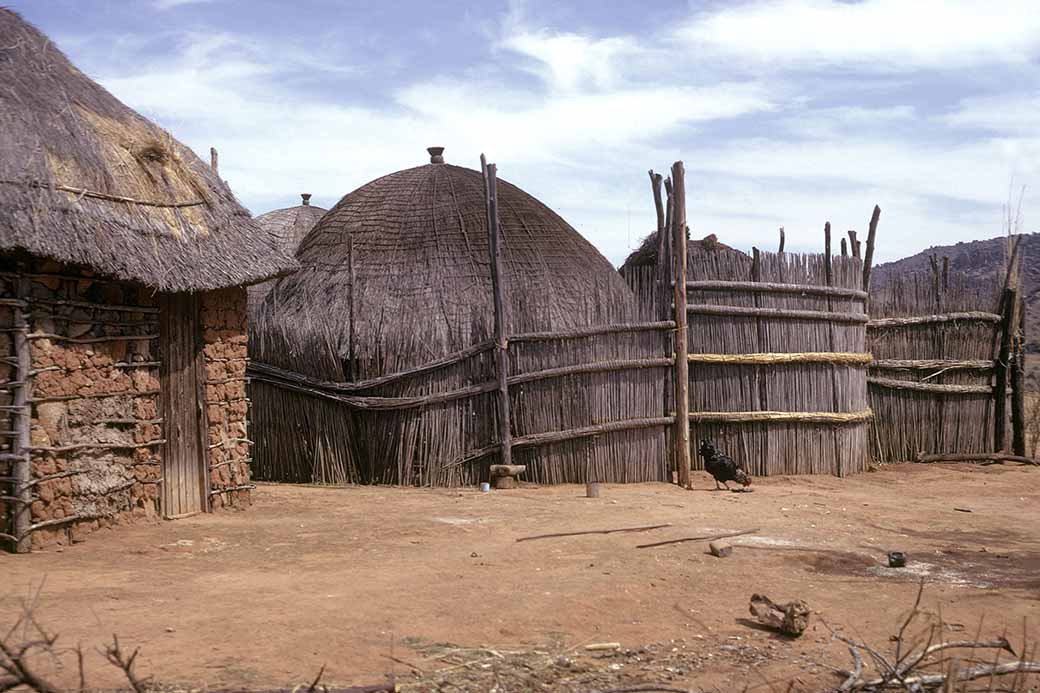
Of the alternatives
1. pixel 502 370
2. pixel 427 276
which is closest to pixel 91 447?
pixel 502 370

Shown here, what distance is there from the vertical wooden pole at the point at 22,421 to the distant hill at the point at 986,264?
33.4 metres

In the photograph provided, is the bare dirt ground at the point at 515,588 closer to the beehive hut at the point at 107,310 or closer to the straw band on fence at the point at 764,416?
the beehive hut at the point at 107,310

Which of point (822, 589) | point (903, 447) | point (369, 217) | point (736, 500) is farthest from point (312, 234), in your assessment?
point (822, 589)

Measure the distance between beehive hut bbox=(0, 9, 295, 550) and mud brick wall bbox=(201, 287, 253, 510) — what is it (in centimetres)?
2

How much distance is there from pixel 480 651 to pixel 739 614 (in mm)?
1672

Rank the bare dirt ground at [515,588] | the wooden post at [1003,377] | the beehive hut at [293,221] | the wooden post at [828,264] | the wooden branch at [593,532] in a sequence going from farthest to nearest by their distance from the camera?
the beehive hut at [293,221] < the wooden post at [1003,377] < the wooden post at [828,264] < the wooden branch at [593,532] < the bare dirt ground at [515,588]

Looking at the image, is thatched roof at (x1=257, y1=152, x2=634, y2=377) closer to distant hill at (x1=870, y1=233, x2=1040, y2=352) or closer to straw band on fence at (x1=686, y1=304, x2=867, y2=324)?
straw band on fence at (x1=686, y1=304, x2=867, y2=324)

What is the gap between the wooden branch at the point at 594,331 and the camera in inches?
449

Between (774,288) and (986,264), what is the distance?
118 ft

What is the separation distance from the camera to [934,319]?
13.9 m

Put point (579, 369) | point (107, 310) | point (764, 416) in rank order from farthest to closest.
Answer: point (764, 416), point (579, 369), point (107, 310)

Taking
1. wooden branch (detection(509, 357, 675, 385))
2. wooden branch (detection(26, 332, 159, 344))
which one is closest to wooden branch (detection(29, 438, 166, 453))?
wooden branch (detection(26, 332, 159, 344))

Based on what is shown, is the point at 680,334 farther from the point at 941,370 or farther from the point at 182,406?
the point at 182,406

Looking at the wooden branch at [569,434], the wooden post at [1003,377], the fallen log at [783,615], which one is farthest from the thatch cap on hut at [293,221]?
the fallen log at [783,615]
